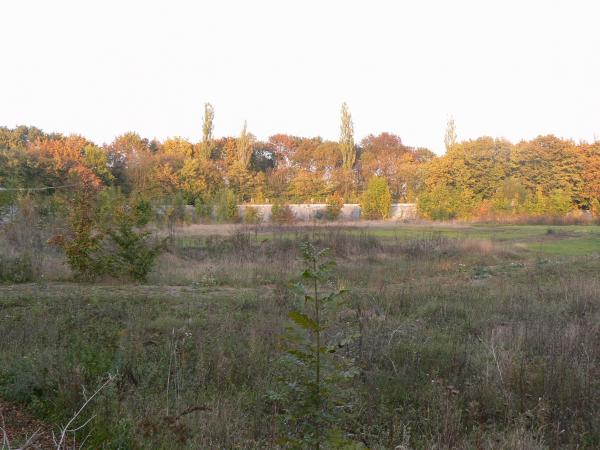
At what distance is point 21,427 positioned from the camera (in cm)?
464

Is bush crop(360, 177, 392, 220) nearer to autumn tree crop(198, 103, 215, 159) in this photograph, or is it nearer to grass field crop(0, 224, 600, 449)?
autumn tree crop(198, 103, 215, 159)

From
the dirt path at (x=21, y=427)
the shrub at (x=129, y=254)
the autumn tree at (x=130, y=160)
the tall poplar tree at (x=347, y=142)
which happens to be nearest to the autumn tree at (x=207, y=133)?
the autumn tree at (x=130, y=160)

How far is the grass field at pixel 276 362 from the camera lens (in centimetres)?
483

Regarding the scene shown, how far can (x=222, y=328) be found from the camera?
7.89 m

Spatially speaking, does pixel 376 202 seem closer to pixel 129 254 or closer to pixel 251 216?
pixel 251 216

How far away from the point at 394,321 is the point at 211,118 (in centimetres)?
5909

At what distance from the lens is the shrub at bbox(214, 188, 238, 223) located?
42737 millimetres

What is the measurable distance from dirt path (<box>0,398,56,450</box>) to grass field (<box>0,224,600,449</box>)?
124mm

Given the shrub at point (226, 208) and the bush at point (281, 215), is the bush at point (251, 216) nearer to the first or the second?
the shrub at point (226, 208)

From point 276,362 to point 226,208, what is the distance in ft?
130

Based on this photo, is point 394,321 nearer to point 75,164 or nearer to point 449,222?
point 449,222

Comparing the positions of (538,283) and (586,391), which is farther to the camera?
(538,283)

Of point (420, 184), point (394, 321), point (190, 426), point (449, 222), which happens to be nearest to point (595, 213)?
point (449, 222)

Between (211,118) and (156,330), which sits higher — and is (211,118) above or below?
above
